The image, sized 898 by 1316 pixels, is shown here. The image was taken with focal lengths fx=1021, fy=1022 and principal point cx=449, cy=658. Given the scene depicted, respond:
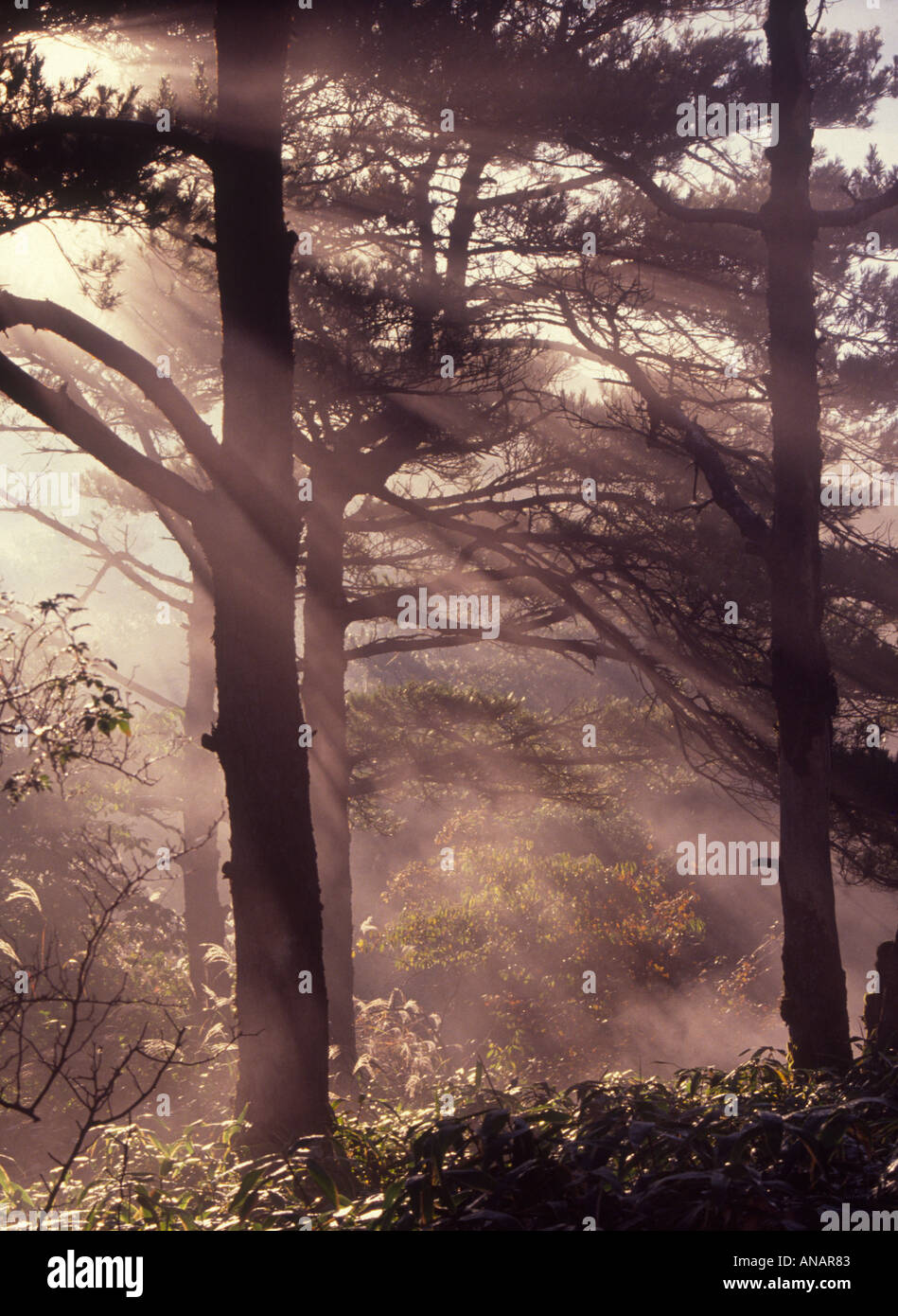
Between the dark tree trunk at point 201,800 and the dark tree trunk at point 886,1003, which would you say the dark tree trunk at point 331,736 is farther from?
the dark tree trunk at point 886,1003

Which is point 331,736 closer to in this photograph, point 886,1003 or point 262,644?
point 262,644

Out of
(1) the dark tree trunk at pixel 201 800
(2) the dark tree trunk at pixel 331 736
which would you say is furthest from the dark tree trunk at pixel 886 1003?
(1) the dark tree trunk at pixel 201 800

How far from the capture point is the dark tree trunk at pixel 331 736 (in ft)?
37.2

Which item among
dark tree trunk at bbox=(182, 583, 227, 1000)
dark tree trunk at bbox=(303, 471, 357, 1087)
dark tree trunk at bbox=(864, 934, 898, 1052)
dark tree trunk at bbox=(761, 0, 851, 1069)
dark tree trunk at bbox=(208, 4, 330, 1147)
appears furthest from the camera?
dark tree trunk at bbox=(182, 583, 227, 1000)

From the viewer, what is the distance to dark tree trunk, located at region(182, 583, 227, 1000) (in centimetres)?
1677

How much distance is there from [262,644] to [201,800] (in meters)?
12.1

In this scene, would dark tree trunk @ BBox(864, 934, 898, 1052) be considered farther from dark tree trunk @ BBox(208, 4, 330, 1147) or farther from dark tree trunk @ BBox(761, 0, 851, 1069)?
dark tree trunk @ BBox(208, 4, 330, 1147)

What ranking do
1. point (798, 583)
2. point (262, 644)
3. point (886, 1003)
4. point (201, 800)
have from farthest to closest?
point (201, 800)
point (798, 583)
point (886, 1003)
point (262, 644)

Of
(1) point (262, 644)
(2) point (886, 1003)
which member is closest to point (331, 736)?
(1) point (262, 644)

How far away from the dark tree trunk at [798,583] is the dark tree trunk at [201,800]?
427 inches

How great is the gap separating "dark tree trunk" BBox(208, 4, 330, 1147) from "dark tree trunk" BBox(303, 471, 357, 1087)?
185 inches

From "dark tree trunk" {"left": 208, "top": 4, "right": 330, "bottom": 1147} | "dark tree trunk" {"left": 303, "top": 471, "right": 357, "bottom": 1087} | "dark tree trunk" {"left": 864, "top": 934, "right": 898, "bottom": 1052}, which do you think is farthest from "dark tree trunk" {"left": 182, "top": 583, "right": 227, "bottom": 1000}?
"dark tree trunk" {"left": 864, "top": 934, "right": 898, "bottom": 1052}

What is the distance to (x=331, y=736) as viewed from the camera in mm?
11953
